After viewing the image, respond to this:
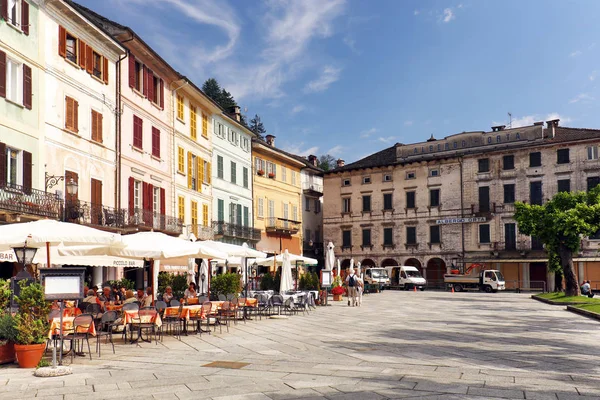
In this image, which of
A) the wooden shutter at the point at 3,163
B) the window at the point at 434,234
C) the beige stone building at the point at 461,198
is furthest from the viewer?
the window at the point at 434,234

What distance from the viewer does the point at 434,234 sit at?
1951 inches

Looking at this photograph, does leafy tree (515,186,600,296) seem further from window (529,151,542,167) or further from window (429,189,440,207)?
window (429,189,440,207)

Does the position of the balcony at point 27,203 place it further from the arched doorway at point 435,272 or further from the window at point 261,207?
the arched doorway at point 435,272

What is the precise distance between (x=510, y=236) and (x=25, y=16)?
122ft

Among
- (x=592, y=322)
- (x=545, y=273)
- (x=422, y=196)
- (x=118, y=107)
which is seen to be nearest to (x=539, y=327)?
(x=592, y=322)

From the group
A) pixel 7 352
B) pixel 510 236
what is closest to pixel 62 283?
pixel 7 352

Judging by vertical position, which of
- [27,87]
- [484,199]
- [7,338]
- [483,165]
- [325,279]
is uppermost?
[483,165]

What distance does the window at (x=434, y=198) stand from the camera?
1959 inches

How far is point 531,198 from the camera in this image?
45719 mm

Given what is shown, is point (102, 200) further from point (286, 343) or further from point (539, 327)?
point (539, 327)

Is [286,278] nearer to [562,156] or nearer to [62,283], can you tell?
[62,283]

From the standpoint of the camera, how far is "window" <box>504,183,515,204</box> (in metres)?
46.6

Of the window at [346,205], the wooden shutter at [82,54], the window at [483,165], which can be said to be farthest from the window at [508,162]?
the wooden shutter at [82,54]

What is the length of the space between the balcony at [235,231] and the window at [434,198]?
53.8 feet
